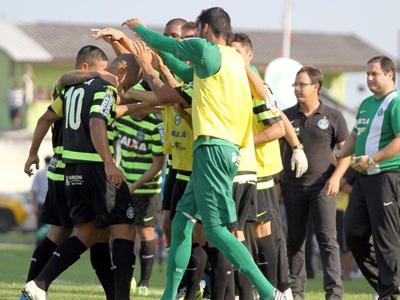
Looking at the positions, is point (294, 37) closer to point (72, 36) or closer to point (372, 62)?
point (72, 36)

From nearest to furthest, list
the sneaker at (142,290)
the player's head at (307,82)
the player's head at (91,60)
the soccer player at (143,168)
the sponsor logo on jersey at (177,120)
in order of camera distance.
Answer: the player's head at (91,60), the sponsor logo on jersey at (177,120), the player's head at (307,82), the sneaker at (142,290), the soccer player at (143,168)

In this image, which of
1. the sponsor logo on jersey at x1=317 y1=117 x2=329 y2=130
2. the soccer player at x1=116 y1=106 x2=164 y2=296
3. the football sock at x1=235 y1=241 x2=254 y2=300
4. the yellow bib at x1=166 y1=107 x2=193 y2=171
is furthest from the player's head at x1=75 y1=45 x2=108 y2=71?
the soccer player at x1=116 y1=106 x2=164 y2=296

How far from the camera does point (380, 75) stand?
12.2m

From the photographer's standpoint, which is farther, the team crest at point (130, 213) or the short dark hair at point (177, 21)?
the short dark hair at point (177, 21)

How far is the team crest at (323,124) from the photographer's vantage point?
13.3 metres

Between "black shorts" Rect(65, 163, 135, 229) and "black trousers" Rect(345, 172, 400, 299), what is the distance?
263 cm

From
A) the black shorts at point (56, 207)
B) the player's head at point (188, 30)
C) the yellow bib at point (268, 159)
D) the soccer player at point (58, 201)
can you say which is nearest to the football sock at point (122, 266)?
the soccer player at point (58, 201)

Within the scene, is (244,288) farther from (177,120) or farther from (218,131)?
(177,120)

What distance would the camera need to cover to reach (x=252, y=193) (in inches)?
426

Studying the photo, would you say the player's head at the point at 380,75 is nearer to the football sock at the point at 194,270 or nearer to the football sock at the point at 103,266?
the football sock at the point at 194,270

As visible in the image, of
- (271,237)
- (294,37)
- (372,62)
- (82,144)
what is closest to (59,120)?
(82,144)

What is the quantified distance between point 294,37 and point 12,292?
5958cm

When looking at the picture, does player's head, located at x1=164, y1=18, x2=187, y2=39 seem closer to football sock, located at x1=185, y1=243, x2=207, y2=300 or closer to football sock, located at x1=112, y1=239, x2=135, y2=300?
football sock, located at x1=185, y1=243, x2=207, y2=300

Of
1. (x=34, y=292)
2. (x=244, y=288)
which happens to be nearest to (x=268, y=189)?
(x=244, y=288)
